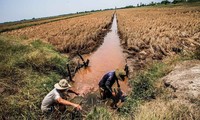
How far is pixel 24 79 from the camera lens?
706 centimetres

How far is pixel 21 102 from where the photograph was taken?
18.3ft

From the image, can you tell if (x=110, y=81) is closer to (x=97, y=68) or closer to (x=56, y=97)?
(x=56, y=97)

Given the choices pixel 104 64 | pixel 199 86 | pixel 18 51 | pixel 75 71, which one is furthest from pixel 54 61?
pixel 199 86

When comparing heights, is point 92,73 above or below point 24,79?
below

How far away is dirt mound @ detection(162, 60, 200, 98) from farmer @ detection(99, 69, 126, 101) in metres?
1.53

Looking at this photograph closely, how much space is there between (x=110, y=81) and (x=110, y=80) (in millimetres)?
40

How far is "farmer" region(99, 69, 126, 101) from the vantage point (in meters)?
5.77

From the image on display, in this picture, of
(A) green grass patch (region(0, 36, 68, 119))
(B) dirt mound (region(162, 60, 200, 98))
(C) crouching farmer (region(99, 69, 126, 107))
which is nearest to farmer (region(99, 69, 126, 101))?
(C) crouching farmer (region(99, 69, 126, 107))

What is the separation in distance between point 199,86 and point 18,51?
8065 mm

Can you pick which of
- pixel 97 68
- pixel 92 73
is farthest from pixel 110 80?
pixel 97 68

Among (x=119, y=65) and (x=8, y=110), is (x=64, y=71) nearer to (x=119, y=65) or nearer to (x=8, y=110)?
(x=119, y=65)

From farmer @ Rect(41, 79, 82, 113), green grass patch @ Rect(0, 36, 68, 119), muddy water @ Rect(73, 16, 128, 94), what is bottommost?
muddy water @ Rect(73, 16, 128, 94)

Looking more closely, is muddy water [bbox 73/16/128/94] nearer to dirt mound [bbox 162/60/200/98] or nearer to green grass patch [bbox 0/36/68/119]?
green grass patch [bbox 0/36/68/119]

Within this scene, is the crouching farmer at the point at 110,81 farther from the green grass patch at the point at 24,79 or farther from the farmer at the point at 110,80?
the green grass patch at the point at 24,79
